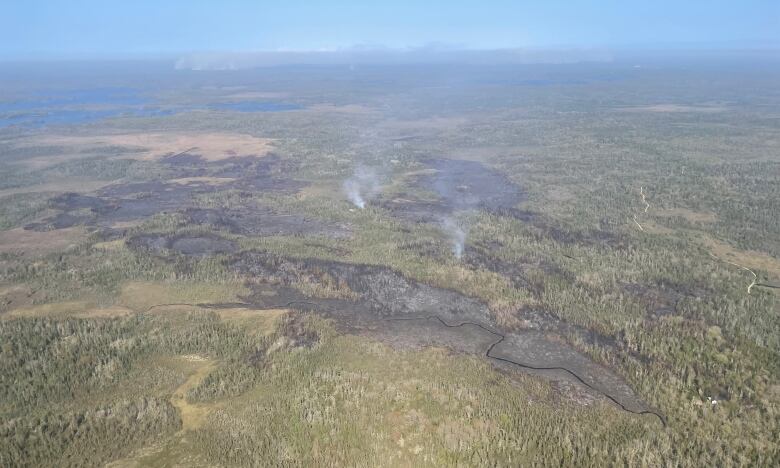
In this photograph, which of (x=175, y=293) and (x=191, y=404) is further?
(x=175, y=293)

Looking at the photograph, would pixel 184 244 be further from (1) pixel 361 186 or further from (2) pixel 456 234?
(1) pixel 361 186

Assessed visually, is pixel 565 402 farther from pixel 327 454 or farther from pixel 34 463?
pixel 34 463

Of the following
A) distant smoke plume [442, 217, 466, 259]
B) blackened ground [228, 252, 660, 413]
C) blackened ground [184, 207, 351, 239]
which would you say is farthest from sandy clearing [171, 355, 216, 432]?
blackened ground [184, 207, 351, 239]

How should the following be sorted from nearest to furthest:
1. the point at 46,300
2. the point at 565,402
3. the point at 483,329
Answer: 1. the point at 565,402
2. the point at 483,329
3. the point at 46,300

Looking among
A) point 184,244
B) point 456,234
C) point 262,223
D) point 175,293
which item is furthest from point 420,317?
point 262,223

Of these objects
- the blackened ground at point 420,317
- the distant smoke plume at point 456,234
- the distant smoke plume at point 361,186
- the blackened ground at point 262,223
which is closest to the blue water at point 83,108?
the distant smoke plume at point 361,186

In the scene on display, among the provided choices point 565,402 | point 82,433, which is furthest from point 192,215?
point 565,402
